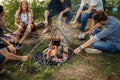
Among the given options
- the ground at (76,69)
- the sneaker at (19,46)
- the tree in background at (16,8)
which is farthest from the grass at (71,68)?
the tree in background at (16,8)

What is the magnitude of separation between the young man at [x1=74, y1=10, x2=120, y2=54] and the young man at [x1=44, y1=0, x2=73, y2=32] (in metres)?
1.35

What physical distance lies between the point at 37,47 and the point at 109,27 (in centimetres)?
209

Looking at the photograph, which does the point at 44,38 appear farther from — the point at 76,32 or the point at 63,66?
the point at 63,66

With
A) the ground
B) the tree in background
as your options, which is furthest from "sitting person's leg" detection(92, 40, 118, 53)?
the tree in background

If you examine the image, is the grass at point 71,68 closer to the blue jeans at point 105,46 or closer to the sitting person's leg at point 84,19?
the blue jeans at point 105,46

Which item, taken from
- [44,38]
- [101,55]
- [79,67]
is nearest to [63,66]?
[79,67]

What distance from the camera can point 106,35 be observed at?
21.5ft

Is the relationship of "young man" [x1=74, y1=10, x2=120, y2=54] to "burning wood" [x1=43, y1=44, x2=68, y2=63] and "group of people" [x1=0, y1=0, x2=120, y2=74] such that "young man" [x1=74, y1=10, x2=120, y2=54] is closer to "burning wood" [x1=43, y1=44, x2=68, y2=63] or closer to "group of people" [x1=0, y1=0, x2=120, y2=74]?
"group of people" [x1=0, y1=0, x2=120, y2=74]

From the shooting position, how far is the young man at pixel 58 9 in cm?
821

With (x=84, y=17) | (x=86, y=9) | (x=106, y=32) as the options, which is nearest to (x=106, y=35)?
(x=106, y=32)

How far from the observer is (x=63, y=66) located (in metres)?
6.53

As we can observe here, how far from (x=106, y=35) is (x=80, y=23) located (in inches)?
84.9

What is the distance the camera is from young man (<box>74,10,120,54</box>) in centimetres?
623

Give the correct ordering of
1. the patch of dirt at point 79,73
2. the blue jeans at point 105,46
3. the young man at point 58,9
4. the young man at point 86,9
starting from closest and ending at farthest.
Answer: the patch of dirt at point 79,73, the blue jeans at point 105,46, the young man at point 86,9, the young man at point 58,9
